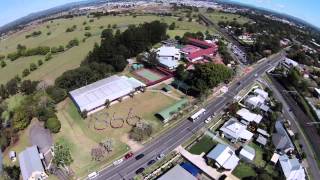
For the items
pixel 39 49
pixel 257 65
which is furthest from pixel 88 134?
pixel 39 49

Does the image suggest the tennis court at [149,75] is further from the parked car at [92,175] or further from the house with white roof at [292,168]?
the house with white roof at [292,168]

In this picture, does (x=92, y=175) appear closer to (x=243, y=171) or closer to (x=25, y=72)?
(x=243, y=171)

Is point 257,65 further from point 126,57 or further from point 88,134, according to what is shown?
point 88,134

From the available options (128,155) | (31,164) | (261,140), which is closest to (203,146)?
(261,140)

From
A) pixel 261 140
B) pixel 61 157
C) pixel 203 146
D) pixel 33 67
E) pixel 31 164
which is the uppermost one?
pixel 61 157

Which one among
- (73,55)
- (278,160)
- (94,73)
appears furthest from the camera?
(73,55)

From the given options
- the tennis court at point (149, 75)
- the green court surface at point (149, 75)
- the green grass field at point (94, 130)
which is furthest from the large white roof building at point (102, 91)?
the green court surface at point (149, 75)

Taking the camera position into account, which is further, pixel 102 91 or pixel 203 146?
pixel 102 91
